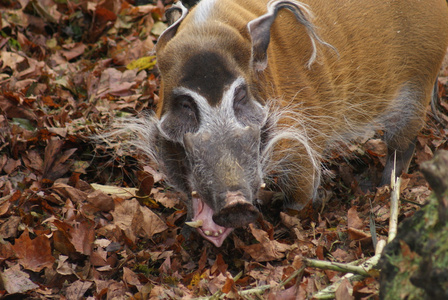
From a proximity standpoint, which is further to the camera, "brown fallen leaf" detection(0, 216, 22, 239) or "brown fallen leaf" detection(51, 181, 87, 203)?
"brown fallen leaf" detection(51, 181, 87, 203)

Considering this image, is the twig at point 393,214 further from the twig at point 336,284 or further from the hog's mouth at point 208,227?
the hog's mouth at point 208,227

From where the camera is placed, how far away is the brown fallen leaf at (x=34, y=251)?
325 centimetres

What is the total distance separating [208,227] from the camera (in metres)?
3.45

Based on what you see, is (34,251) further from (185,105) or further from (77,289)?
(185,105)

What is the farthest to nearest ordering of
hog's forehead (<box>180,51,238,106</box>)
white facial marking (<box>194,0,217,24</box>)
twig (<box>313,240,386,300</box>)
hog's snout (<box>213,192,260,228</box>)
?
1. white facial marking (<box>194,0,217,24</box>)
2. hog's forehead (<box>180,51,238,106</box>)
3. hog's snout (<box>213,192,260,228</box>)
4. twig (<box>313,240,386,300</box>)

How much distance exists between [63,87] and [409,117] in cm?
346

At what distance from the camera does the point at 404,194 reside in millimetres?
3936

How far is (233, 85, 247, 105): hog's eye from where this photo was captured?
3426 millimetres

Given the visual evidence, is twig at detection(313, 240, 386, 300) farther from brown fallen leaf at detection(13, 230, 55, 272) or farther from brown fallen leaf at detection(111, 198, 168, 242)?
brown fallen leaf at detection(13, 230, 55, 272)

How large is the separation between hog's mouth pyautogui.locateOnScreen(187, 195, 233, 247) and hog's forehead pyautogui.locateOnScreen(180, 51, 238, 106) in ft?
2.24

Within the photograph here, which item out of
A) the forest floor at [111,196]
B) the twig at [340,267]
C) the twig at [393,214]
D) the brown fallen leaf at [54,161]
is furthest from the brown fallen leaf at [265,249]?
the brown fallen leaf at [54,161]

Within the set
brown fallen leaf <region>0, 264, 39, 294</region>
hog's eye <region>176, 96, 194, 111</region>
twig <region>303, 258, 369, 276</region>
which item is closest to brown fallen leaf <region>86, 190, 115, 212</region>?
brown fallen leaf <region>0, 264, 39, 294</region>

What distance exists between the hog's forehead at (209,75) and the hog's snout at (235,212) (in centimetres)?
73

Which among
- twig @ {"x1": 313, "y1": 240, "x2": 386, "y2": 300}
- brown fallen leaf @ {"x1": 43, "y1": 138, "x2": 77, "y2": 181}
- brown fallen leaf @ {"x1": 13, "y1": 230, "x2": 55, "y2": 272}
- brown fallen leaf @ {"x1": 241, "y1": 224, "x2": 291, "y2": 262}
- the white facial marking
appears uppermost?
the white facial marking
